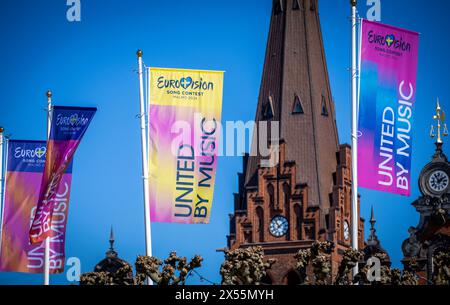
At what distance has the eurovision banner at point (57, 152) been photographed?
61.8 m

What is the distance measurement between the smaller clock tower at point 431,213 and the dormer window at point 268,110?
52.8ft

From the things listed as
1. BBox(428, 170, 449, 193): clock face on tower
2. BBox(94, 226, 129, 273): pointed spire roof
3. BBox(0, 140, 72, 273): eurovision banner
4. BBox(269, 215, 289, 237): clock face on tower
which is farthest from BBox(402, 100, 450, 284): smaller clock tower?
BBox(0, 140, 72, 273): eurovision banner

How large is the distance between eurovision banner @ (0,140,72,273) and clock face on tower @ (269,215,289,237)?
55203mm

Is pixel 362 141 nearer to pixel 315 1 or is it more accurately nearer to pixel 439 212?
pixel 439 212

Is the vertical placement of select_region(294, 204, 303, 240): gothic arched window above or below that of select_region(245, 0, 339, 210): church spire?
below

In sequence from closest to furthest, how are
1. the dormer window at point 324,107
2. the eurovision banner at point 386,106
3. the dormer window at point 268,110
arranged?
the eurovision banner at point 386,106 < the dormer window at point 268,110 < the dormer window at point 324,107

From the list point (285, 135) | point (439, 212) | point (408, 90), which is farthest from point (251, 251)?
point (285, 135)

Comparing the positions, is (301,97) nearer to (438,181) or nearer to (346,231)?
(346,231)

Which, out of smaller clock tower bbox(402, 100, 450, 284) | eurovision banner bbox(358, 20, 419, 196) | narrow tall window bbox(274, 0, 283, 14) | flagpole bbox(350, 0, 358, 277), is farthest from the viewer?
narrow tall window bbox(274, 0, 283, 14)

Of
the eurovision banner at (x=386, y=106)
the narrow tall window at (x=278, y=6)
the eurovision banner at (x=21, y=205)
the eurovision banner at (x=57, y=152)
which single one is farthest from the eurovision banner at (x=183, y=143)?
the narrow tall window at (x=278, y=6)

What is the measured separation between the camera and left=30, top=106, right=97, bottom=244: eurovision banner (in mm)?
61781

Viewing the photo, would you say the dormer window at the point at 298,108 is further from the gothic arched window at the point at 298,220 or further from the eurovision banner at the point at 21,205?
the eurovision banner at the point at 21,205

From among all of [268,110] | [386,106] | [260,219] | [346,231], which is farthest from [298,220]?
[386,106]

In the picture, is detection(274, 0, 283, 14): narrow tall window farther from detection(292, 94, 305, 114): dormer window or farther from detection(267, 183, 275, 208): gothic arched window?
detection(267, 183, 275, 208): gothic arched window
